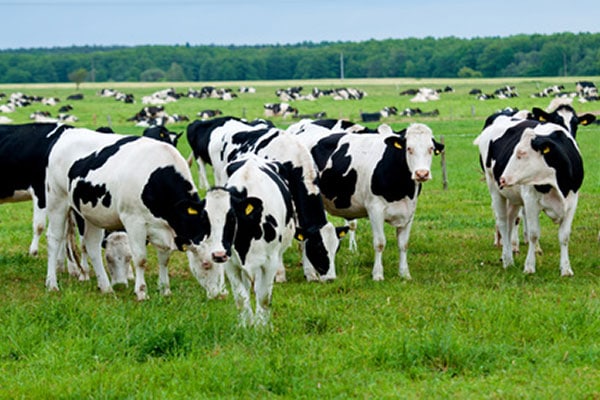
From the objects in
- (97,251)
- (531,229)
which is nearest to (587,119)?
(531,229)

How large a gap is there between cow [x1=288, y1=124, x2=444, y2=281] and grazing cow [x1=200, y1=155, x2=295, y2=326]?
2.77 m

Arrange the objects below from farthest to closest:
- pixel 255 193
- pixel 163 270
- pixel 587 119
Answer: pixel 587 119, pixel 163 270, pixel 255 193

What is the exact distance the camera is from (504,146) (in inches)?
510

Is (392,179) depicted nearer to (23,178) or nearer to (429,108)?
(23,178)

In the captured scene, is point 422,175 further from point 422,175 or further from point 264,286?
point 264,286

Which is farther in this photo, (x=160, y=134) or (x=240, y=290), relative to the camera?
(x=160, y=134)

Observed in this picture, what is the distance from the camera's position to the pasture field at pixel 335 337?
7363mm

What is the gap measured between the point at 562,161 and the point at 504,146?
1.17 m

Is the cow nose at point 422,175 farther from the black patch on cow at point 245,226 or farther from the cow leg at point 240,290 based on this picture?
the cow leg at point 240,290

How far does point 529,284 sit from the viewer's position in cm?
1130

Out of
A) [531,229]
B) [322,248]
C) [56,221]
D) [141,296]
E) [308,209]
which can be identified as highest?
[308,209]

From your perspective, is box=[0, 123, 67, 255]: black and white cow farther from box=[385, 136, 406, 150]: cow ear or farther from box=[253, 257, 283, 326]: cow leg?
box=[253, 257, 283, 326]: cow leg

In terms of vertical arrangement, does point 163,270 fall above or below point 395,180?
below

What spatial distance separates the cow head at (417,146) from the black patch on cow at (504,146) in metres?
0.87
